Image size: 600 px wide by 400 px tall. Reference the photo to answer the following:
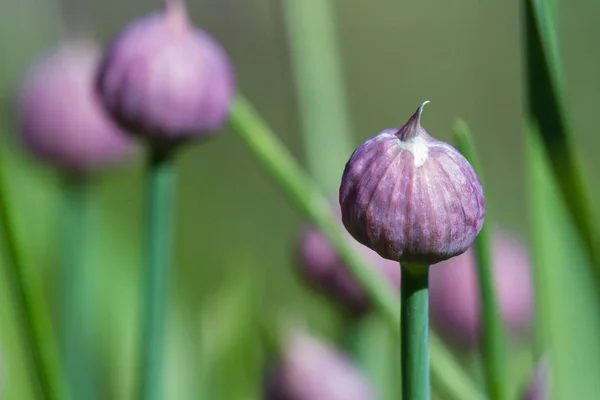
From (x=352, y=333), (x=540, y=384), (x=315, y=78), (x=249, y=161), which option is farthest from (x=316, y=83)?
(x=249, y=161)

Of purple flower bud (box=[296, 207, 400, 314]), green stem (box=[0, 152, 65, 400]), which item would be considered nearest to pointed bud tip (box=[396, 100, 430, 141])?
green stem (box=[0, 152, 65, 400])

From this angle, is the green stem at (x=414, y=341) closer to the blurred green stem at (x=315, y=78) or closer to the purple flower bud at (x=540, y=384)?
the purple flower bud at (x=540, y=384)

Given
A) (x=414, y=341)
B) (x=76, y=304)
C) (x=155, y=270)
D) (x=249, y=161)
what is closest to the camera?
(x=414, y=341)

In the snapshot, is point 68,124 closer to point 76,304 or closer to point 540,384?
point 76,304

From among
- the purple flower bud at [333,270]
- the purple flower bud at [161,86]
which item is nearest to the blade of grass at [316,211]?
the purple flower bud at [161,86]

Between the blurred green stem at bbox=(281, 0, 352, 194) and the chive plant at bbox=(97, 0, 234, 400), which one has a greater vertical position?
the blurred green stem at bbox=(281, 0, 352, 194)

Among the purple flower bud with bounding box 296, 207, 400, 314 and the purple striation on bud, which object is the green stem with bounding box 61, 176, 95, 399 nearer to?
the purple flower bud with bounding box 296, 207, 400, 314
